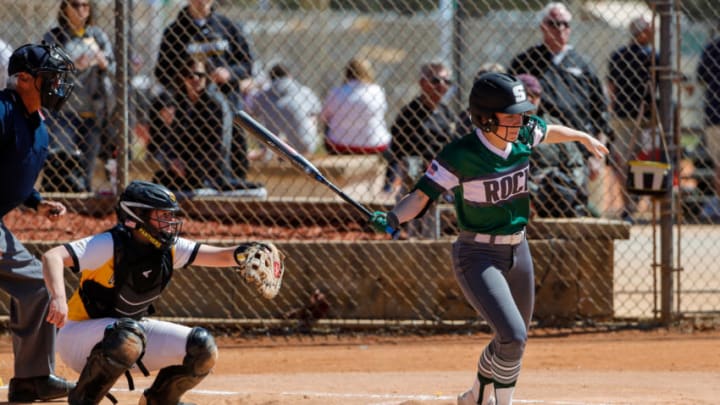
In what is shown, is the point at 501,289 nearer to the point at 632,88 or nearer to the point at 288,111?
the point at 632,88

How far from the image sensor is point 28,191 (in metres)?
5.66

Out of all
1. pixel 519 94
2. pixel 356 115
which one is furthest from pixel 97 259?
pixel 356 115

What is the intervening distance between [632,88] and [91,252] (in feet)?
15.6

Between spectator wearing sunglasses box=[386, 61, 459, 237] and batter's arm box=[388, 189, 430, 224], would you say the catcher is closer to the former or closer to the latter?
batter's arm box=[388, 189, 430, 224]

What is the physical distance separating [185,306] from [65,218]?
1449mm

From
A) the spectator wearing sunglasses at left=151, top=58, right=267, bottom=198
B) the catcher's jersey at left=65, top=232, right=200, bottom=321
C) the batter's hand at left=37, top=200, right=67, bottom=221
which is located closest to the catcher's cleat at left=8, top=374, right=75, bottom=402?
the catcher's jersey at left=65, top=232, right=200, bottom=321

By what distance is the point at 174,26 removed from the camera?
28.9 feet

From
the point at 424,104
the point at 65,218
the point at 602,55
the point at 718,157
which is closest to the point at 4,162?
the point at 65,218

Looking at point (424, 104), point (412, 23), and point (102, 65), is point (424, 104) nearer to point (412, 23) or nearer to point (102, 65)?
point (102, 65)

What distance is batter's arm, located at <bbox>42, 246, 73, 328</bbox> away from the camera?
4.68 m

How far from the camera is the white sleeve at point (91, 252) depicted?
194 inches

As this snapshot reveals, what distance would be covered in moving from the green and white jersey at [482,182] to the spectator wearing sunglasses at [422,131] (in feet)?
9.67

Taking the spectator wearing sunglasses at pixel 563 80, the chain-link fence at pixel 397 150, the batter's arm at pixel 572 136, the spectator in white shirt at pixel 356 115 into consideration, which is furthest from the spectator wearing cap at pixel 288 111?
the batter's arm at pixel 572 136

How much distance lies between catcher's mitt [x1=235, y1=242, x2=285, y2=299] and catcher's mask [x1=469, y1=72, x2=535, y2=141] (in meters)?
1.15
